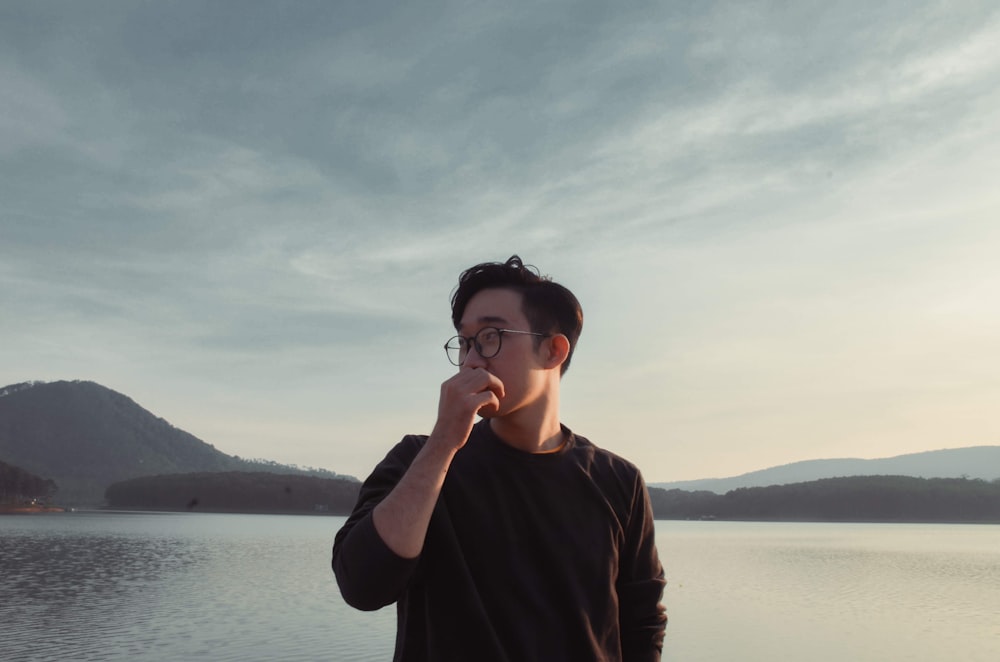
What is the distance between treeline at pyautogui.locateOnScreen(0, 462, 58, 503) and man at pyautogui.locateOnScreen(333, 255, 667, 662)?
129m

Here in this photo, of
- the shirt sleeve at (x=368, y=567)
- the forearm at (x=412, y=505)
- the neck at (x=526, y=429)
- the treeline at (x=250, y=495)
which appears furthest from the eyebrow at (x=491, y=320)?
the treeline at (x=250, y=495)

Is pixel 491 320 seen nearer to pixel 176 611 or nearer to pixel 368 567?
pixel 368 567

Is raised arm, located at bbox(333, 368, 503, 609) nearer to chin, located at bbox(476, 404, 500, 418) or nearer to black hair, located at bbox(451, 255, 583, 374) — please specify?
chin, located at bbox(476, 404, 500, 418)

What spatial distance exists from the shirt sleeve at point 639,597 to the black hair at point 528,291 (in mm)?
535

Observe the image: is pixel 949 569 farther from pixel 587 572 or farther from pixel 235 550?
pixel 587 572

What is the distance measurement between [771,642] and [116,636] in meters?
16.0

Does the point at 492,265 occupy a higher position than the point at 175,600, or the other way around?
the point at 492,265

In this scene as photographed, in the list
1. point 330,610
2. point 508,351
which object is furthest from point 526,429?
point 330,610

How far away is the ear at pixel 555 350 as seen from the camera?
7.82ft

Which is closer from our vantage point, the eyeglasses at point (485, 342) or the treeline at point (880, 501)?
the eyeglasses at point (485, 342)

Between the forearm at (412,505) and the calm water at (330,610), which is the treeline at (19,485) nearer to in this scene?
the calm water at (330,610)

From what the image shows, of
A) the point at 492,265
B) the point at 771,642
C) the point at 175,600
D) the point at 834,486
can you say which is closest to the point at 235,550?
the point at 175,600

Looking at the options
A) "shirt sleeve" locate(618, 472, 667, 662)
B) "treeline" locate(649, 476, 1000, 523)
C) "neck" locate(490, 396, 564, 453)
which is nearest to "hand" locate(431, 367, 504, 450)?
"neck" locate(490, 396, 564, 453)

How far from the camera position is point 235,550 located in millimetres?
48875
